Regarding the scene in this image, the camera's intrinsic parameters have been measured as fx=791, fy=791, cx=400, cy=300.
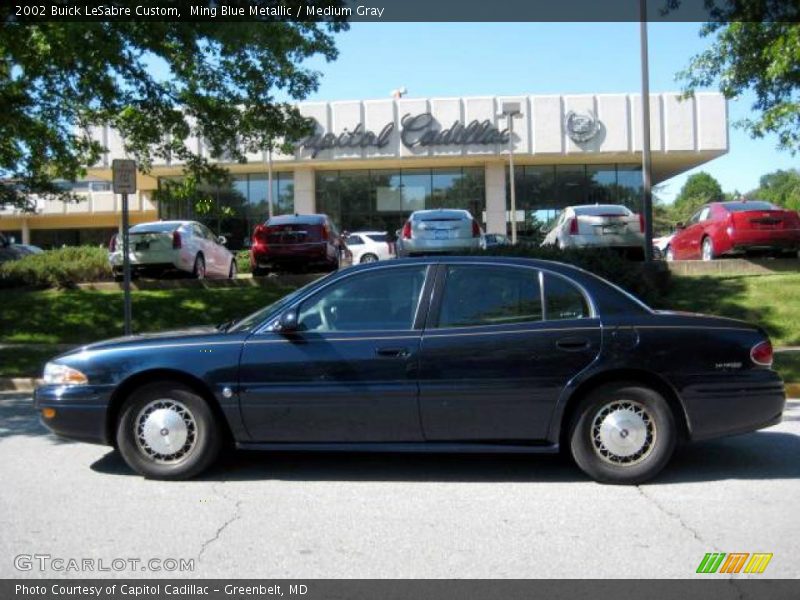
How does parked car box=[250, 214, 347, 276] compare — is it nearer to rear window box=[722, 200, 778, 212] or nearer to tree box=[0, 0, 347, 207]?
tree box=[0, 0, 347, 207]

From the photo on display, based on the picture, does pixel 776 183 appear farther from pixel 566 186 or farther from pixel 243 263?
pixel 243 263

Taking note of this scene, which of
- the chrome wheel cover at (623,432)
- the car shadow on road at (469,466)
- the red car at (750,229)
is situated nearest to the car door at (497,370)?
the chrome wheel cover at (623,432)

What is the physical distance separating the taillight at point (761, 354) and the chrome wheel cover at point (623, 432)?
0.87 meters

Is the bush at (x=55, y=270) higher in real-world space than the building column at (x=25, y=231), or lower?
lower

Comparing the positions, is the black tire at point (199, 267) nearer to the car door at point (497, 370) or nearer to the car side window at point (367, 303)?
the car side window at point (367, 303)

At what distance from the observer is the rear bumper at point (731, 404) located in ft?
18.3

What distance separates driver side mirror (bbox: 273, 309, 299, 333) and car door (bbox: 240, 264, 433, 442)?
1.9 inches

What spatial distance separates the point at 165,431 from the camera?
575 cm

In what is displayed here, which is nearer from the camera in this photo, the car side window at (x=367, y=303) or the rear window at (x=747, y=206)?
the car side window at (x=367, y=303)

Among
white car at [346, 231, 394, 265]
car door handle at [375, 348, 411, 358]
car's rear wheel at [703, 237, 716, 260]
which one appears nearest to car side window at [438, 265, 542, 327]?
car door handle at [375, 348, 411, 358]

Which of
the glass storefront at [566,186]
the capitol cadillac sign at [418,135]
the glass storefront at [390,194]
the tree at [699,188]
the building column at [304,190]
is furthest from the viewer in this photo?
the tree at [699,188]

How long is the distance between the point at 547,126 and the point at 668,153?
5.35 m

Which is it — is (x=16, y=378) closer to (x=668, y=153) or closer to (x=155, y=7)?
(x=155, y=7)
